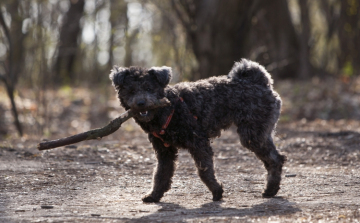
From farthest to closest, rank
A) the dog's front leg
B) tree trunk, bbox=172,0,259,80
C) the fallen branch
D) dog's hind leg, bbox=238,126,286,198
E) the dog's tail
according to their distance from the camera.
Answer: tree trunk, bbox=172,0,259,80 → the dog's tail → dog's hind leg, bbox=238,126,286,198 → the dog's front leg → the fallen branch

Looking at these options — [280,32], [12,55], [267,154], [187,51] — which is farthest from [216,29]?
[267,154]

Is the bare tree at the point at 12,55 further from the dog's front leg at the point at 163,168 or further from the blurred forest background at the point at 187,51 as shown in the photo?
the dog's front leg at the point at 163,168

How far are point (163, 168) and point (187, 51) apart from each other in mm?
10953

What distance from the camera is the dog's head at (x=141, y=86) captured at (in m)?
6.48

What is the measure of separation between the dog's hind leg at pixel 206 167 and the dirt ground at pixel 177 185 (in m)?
0.15

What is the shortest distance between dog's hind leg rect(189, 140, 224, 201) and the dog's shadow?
211mm

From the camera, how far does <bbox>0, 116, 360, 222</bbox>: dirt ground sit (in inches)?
230

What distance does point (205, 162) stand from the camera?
6.70m

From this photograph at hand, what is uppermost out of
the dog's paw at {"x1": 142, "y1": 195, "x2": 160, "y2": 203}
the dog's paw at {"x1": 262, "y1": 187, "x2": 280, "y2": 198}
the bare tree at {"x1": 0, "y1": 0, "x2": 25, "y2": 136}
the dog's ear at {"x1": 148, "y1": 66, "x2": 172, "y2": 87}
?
the bare tree at {"x1": 0, "y1": 0, "x2": 25, "y2": 136}

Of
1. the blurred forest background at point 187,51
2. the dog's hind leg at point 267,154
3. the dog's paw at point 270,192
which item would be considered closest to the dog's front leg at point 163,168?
the dog's hind leg at point 267,154

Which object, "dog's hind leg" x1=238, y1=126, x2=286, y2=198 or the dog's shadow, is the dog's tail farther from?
the dog's shadow

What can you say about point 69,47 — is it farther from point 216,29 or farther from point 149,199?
point 149,199

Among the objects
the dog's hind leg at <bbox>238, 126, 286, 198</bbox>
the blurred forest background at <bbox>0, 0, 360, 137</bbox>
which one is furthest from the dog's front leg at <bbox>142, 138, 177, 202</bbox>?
the blurred forest background at <bbox>0, 0, 360, 137</bbox>

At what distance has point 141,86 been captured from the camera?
664cm
